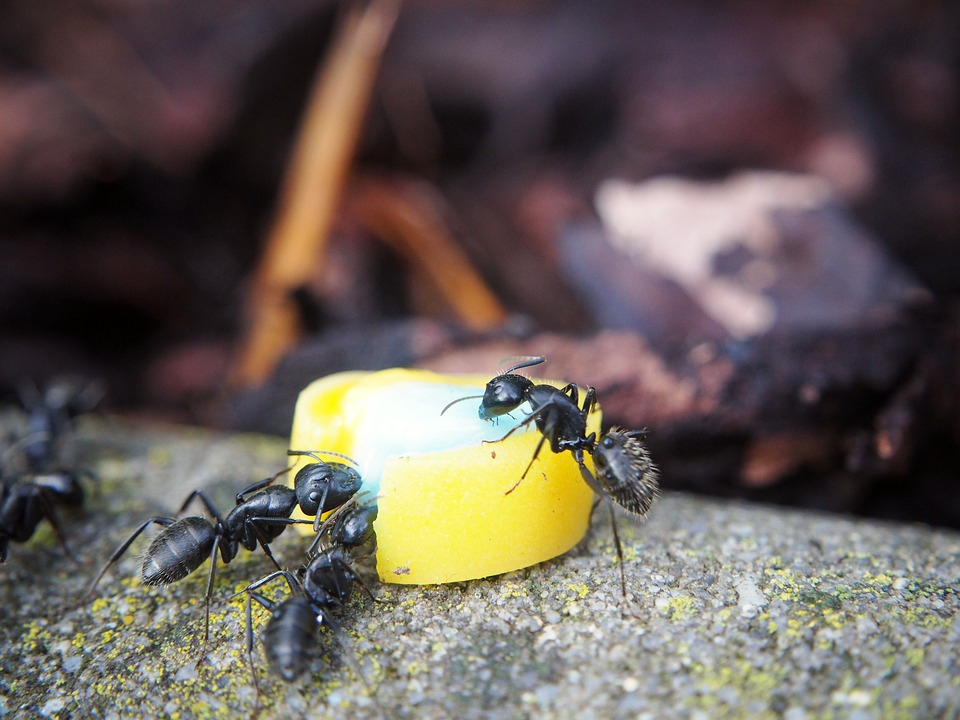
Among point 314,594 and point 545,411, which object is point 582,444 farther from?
point 314,594

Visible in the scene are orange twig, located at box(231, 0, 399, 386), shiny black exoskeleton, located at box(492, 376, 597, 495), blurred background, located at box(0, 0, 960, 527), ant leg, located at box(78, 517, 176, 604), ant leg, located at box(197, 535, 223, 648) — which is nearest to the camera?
ant leg, located at box(197, 535, 223, 648)

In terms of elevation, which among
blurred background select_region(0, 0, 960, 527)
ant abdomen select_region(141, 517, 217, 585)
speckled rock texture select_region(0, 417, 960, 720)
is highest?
blurred background select_region(0, 0, 960, 527)

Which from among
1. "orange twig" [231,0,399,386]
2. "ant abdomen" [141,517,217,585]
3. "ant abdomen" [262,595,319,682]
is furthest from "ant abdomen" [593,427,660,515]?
"orange twig" [231,0,399,386]

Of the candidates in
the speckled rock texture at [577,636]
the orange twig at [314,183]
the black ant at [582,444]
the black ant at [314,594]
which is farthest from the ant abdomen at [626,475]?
the orange twig at [314,183]

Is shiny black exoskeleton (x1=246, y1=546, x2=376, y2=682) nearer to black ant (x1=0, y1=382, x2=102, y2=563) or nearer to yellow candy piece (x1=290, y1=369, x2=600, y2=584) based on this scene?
yellow candy piece (x1=290, y1=369, x2=600, y2=584)

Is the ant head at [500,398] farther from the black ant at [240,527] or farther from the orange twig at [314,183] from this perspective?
the orange twig at [314,183]

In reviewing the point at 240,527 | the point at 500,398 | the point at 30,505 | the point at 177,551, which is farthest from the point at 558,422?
the point at 30,505
